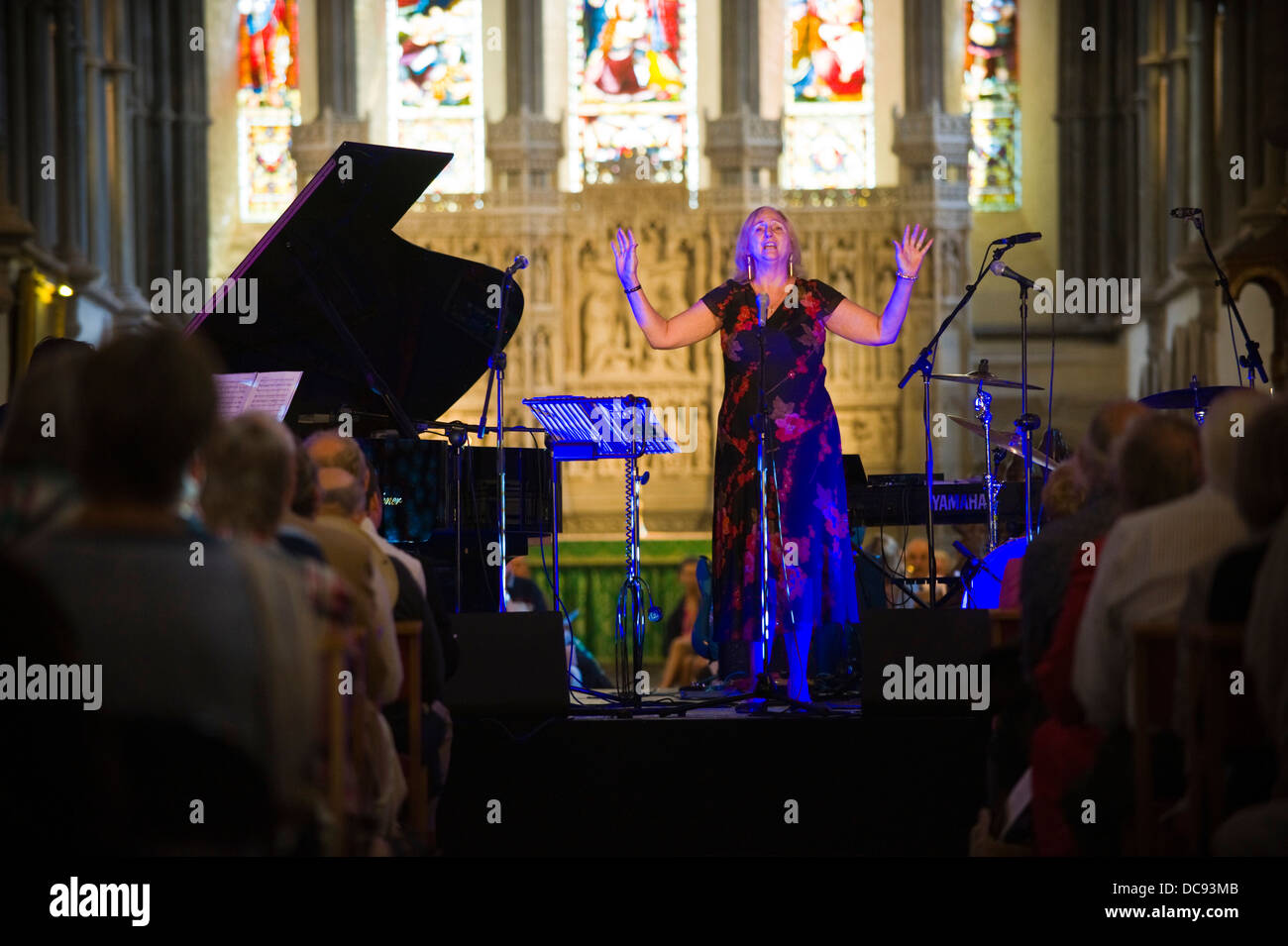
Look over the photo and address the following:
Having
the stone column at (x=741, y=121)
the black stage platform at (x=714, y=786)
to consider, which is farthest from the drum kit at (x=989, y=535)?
the stone column at (x=741, y=121)

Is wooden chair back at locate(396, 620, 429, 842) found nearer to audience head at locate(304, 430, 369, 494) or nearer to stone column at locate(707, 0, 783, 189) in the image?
audience head at locate(304, 430, 369, 494)

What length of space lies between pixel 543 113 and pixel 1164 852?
430 inches

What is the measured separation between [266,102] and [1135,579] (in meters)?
12.6

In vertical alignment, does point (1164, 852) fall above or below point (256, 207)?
below

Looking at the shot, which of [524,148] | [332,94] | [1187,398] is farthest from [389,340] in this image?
[332,94]

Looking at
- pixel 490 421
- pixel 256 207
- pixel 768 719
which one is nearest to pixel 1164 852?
pixel 768 719

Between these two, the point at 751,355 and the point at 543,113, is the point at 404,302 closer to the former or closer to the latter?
the point at 751,355

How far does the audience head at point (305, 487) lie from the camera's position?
3.30m

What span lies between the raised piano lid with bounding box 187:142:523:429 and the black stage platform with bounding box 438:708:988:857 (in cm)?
182

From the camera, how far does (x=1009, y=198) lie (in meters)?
14.1

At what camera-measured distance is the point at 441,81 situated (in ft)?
Answer: 46.2

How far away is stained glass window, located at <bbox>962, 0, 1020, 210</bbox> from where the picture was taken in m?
Answer: 14.0

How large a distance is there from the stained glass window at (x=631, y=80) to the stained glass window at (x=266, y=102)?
99.0 inches

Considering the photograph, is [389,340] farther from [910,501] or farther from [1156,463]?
[1156,463]
